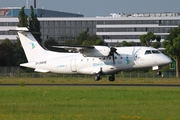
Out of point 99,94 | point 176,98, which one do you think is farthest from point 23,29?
point 176,98

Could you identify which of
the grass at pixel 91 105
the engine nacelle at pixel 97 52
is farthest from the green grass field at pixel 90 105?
the engine nacelle at pixel 97 52

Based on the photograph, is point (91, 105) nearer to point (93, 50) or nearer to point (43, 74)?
point (93, 50)

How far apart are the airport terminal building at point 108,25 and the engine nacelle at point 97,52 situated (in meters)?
104

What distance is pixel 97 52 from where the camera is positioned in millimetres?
59344

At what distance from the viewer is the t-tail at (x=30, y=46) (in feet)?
207

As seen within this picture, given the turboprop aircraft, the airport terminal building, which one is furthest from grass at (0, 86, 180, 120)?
the airport terminal building

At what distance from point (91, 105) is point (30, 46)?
33.4 metres

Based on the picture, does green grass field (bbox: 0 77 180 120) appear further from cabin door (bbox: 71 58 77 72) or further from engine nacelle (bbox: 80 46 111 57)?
cabin door (bbox: 71 58 77 72)

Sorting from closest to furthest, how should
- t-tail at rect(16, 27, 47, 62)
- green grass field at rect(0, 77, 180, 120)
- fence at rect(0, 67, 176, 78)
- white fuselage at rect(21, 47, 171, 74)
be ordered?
green grass field at rect(0, 77, 180, 120)
white fuselage at rect(21, 47, 171, 74)
t-tail at rect(16, 27, 47, 62)
fence at rect(0, 67, 176, 78)

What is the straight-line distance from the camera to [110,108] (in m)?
29.3

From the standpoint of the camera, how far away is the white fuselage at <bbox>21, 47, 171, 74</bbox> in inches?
2269

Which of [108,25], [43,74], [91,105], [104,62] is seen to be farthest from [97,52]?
[108,25]

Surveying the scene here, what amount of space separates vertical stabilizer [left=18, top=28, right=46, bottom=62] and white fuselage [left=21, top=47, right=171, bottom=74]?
0.85 m

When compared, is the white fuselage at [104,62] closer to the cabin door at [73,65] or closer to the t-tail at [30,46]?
the cabin door at [73,65]
